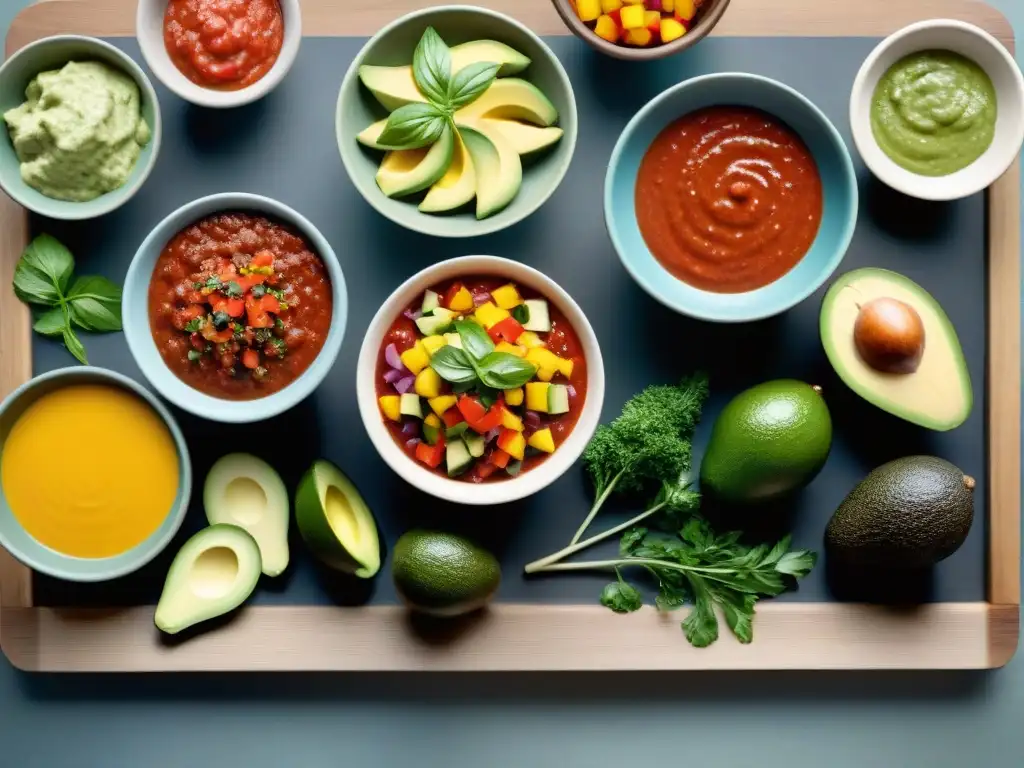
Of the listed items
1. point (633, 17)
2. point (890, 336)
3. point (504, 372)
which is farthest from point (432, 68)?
point (890, 336)

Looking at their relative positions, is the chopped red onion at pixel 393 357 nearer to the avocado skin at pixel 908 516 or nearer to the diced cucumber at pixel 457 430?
the diced cucumber at pixel 457 430

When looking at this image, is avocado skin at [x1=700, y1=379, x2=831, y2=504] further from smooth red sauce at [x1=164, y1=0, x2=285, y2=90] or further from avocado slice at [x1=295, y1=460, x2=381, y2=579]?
smooth red sauce at [x1=164, y1=0, x2=285, y2=90]

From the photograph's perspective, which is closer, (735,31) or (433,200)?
(433,200)

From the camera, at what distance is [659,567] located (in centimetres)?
229

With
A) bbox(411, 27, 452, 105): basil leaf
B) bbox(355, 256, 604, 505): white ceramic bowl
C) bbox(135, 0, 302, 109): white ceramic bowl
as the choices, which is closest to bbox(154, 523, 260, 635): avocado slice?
bbox(355, 256, 604, 505): white ceramic bowl

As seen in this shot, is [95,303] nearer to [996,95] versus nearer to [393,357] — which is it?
[393,357]

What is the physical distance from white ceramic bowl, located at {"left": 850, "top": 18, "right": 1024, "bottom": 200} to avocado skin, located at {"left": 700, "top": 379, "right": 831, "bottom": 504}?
0.55 meters

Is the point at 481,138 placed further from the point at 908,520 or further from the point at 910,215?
the point at 908,520

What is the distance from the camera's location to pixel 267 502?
2.32m

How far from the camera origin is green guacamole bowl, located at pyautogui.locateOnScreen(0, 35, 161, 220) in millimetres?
2172

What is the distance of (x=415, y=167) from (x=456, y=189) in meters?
0.11

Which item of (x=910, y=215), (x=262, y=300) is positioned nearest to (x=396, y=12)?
(x=262, y=300)

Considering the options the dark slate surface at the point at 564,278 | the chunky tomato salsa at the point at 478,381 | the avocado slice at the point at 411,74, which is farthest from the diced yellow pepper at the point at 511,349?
the avocado slice at the point at 411,74

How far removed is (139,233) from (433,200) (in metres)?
0.76
